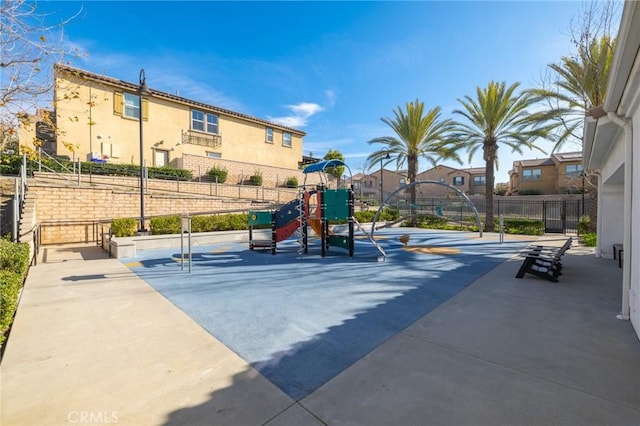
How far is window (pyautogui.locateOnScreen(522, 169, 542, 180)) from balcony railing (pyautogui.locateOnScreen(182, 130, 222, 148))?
4039 cm

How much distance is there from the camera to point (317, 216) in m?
10.6

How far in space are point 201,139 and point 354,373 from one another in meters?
24.7

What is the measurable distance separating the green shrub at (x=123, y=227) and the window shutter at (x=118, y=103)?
479 inches

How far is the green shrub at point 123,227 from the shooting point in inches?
460

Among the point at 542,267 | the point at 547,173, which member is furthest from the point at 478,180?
the point at 542,267

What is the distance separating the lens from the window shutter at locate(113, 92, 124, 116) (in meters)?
19.9

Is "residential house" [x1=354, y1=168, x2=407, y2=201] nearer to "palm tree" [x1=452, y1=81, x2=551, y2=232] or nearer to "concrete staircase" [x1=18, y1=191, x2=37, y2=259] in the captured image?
"palm tree" [x1=452, y1=81, x2=551, y2=232]

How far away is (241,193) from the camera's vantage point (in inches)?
832

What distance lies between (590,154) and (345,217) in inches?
268

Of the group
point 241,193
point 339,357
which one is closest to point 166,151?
point 241,193

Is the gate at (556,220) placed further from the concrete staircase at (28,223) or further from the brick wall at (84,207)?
the concrete staircase at (28,223)

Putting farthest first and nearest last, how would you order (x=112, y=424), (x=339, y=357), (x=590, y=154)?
(x=590, y=154), (x=339, y=357), (x=112, y=424)

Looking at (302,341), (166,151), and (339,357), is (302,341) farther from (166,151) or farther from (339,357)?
(166,151)

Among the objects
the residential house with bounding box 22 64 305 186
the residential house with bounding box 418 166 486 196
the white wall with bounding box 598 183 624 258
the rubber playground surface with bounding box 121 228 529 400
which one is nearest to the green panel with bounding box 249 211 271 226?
the rubber playground surface with bounding box 121 228 529 400
